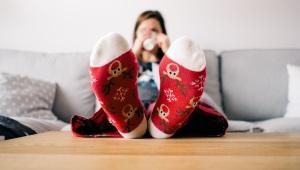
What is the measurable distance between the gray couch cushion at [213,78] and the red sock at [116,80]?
0.82 m

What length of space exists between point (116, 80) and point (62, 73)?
844 mm

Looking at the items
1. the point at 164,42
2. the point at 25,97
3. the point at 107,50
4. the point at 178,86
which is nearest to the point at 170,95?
the point at 178,86

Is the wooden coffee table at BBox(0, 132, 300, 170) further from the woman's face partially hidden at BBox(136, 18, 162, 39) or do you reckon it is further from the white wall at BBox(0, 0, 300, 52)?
the white wall at BBox(0, 0, 300, 52)

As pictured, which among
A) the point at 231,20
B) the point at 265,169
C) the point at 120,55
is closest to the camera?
the point at 265,169

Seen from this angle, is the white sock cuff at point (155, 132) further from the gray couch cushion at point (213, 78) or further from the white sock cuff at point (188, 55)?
the gray couch cushion at point (213, 78)

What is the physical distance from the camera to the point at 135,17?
67.6 inches

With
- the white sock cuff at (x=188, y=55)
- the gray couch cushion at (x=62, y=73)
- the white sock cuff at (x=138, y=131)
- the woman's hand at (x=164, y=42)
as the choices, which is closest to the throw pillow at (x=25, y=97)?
the gray couch cushion at (x=62, y=73)

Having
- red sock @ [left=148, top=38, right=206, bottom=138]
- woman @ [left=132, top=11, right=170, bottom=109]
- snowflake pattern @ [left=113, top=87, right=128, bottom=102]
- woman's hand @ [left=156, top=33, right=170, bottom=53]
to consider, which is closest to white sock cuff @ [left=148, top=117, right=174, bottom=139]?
red sock @ [left=148, top=38, right=206, bottom=138]

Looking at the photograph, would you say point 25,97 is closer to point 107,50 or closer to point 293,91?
point 107,50

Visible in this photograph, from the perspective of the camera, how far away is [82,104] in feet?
4.73

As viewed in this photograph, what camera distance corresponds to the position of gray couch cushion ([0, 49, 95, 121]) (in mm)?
1432

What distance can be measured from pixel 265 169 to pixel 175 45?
379mm
